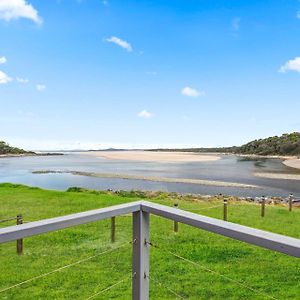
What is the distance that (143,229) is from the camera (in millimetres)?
2338

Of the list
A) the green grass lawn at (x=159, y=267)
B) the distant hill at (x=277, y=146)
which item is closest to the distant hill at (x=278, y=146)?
the distant hill at (x=277, y=146)

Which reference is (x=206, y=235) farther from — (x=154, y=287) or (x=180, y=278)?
(x=154, y=287)

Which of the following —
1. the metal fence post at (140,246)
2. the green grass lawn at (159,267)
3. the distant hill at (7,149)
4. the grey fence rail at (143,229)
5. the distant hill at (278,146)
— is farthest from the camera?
the distant hill at (7,149)

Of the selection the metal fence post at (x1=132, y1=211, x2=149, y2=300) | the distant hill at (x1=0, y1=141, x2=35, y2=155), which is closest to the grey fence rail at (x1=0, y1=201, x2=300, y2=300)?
the metal fence post at (x1=132, y1=211, x2=149, y2=300)

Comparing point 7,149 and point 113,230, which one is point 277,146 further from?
point 7,149

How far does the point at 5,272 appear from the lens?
25.4 feet

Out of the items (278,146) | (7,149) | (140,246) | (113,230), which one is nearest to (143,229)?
(140,246)

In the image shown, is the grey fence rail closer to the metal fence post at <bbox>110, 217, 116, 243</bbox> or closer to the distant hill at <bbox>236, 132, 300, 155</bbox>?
the metal fence post at <bbox>110, 217, 116, 243</bbox>

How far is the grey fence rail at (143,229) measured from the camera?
1.64 meters

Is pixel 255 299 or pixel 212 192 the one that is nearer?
pixel 255 299

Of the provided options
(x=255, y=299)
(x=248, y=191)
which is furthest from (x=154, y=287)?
(x=248, y=191)

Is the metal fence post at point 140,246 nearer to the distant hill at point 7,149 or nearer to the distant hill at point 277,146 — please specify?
the distant hill at point 277,146

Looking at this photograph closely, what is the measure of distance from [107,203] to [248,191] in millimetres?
18966

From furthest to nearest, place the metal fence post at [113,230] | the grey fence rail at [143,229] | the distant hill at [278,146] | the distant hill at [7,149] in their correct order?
the distant hill at [7,149]
the distant hill at [278,146]
the metal fence post at [113,230]
the grey fence rail at [143,229]
